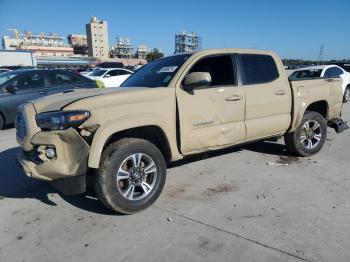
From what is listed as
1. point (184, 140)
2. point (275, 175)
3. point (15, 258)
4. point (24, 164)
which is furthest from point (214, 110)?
point (15, 258)

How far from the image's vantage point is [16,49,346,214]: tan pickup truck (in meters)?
3.58

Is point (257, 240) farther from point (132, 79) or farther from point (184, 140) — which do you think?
point (132, 79)

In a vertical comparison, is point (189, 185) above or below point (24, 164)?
below

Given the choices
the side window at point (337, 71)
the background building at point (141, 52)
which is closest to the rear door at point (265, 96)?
the side window at point (337, 71)

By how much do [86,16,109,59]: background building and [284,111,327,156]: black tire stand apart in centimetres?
14862

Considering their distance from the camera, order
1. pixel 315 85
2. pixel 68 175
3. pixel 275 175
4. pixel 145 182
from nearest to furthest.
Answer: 1. pixel 68 175
2. pixel 145 182
3. pixel 275 175
4. pixel 315 85

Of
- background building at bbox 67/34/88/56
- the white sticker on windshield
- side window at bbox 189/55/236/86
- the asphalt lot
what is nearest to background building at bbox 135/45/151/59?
background building at bbox 67/34/88/56

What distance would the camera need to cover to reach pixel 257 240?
10.7 ft

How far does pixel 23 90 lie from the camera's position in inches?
376

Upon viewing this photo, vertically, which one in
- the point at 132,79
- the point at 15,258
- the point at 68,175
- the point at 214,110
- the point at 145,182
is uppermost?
the point at 132,79

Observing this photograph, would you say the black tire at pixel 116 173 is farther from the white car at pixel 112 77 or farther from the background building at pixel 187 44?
the white car at pixel 112 77

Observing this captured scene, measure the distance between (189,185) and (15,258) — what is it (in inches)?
93.0

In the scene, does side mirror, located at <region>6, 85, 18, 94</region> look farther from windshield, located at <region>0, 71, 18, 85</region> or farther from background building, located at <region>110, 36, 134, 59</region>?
background building, located at <region>110, 36, 134, 59</region>

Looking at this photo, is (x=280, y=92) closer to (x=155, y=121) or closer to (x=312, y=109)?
(x=312, y=109)
